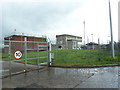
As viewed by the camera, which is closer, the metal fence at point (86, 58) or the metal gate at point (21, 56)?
the metal gate at point (21, 56)

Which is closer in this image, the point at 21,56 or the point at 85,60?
the point at 21,56

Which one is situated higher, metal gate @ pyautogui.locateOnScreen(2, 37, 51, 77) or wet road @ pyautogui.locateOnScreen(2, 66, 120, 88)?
metal gate @ pyautogui.locateOnScreen(2, 37, 51, 77)

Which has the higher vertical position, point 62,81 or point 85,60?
point 85,60

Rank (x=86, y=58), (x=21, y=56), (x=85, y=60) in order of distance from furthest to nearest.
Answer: (x=86, y=58)
(x=85, y=60)
(x=21, y=56)

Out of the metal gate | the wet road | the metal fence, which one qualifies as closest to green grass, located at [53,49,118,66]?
the metal fence

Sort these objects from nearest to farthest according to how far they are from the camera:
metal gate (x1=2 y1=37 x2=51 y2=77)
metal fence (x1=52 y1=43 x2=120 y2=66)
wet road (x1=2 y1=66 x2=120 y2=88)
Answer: wet road (x1=2 y1=66 x2=120 y2=88) < metal gate (x1=2 y1=37 x2=51 y2=77) < metal fence (x1=52 y1=43 x2=120 y2=66)

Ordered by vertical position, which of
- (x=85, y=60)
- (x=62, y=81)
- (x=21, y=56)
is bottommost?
(x=62, y=81)

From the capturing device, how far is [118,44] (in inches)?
589

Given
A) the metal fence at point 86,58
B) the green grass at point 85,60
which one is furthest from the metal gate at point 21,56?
the green grass at point 85,60

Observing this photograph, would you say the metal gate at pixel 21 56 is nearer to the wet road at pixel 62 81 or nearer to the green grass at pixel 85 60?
the wet road at pixel 62 81

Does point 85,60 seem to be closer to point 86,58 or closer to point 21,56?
point 86,58

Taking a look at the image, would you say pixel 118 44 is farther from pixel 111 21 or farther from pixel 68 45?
pixel 68 45

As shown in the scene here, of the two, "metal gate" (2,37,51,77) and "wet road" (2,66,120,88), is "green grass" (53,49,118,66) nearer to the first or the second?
"metal gate" (2,37,51,77)

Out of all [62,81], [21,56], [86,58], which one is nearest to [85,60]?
[86,58]
